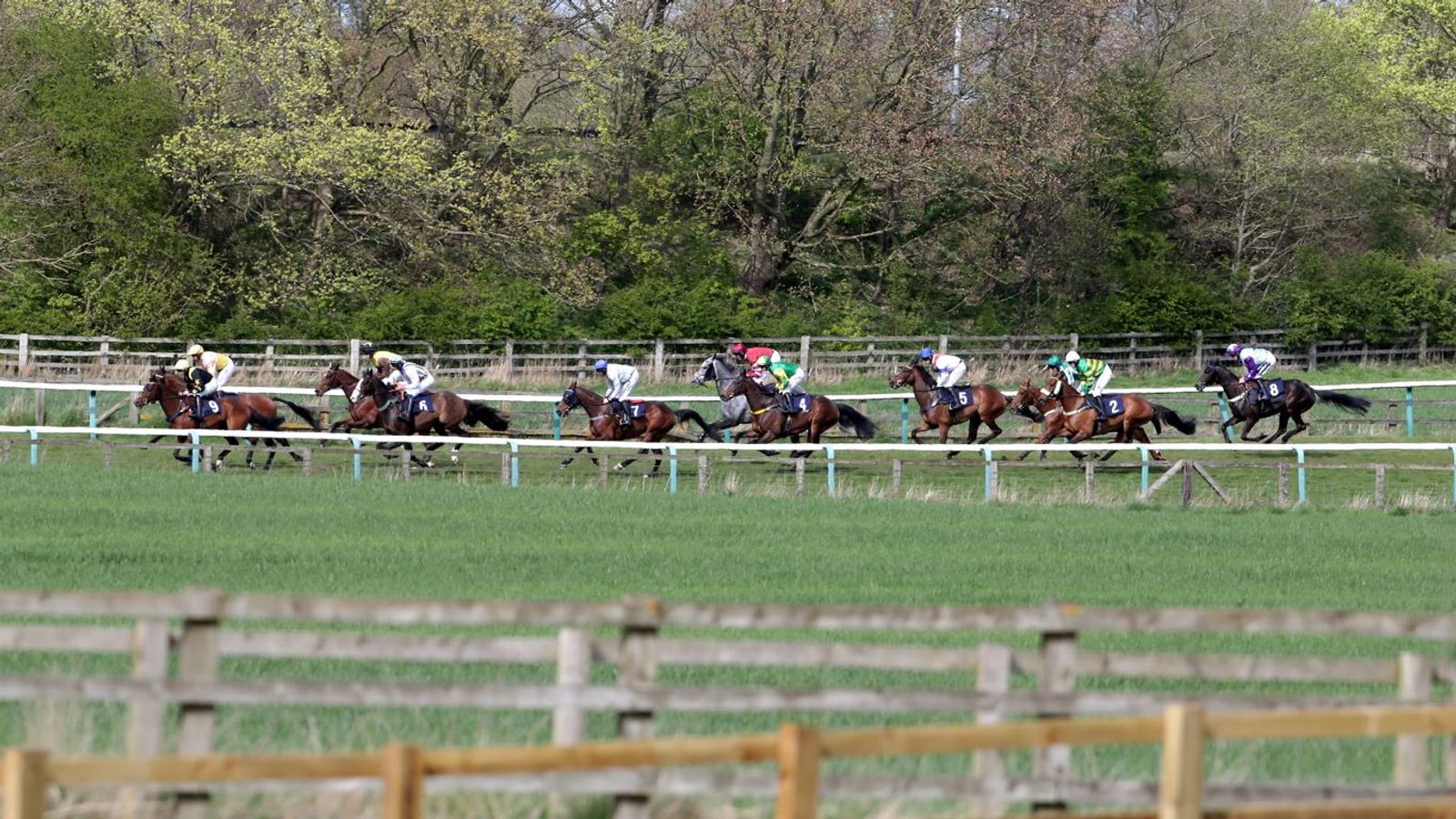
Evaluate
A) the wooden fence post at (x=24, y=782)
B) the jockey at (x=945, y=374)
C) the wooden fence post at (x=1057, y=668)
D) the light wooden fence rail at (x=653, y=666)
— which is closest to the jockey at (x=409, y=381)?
the jockey at (x=945, y=374)

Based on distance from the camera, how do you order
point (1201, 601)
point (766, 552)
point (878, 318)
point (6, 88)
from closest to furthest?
point (1201, 601) → point (766, 552) → point (6, 88) → point (878, 318)

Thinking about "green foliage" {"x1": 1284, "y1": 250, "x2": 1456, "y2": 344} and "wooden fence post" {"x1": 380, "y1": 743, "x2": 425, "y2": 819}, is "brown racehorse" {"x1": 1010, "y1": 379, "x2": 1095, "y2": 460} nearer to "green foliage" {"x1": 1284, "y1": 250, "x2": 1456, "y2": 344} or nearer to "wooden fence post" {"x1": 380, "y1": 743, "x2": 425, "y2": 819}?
"green foliage" {"x1": 1284, "y1": 250, "x2": 1456, "y2": 344}

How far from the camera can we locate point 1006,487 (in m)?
25.8

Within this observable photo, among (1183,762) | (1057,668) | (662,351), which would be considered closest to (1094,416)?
(662,351)

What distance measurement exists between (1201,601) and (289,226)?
33.4m

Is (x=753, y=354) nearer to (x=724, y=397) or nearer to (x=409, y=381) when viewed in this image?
(x=724, y=397)

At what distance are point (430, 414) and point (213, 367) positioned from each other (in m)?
3.12

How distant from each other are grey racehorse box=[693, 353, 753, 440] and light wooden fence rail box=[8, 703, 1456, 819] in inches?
895

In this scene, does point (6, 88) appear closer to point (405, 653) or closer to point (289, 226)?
point (289, 226)

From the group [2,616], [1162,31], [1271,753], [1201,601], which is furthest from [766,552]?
A: [1162,31]

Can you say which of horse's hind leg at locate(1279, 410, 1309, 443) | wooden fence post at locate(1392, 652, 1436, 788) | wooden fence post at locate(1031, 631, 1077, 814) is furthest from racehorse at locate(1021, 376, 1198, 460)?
wooden fence post at locate(1031, 631, 1077, 814)

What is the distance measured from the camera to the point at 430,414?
28.8m

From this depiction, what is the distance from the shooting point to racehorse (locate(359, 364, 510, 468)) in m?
28.9

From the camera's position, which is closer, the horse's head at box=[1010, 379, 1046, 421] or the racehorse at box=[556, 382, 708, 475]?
the racehorse at box=[556, 382, 708, 475]
